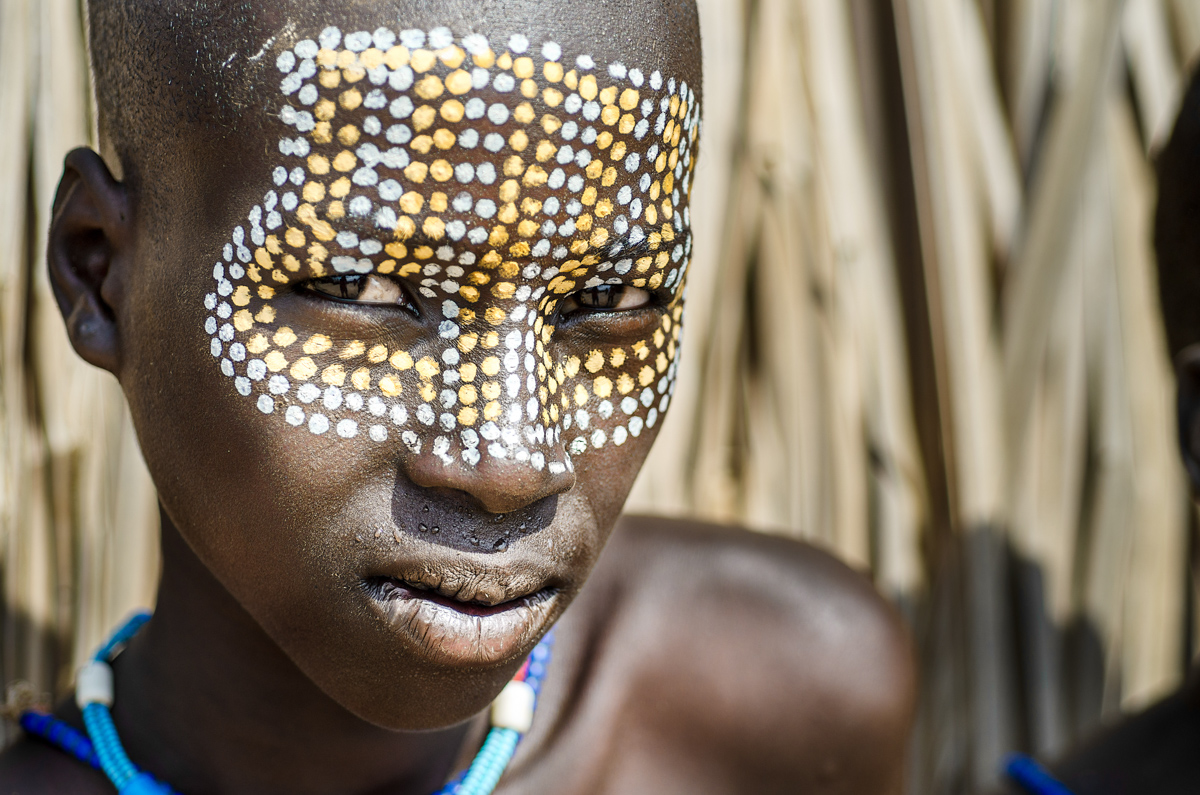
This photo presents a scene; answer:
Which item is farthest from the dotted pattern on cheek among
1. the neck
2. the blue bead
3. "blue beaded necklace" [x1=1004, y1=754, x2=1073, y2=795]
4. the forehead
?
"blue beaded necklace" [x1=1004, y1=754, x2=1073, y2=795]

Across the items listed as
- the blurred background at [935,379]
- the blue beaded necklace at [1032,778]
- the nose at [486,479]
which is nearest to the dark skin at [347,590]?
the nose at [486,479]

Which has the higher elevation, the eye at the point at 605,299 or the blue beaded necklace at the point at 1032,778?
the eye at the point at 605,299

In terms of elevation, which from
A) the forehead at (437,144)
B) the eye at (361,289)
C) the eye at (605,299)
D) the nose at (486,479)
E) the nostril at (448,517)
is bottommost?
the nostril at (448,517)

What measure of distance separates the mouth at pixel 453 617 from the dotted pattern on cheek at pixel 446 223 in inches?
4.5

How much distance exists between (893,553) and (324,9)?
1.37 metres

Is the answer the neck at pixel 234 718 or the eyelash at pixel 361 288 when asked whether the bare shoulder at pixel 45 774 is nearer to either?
the neck at pixel 234 718

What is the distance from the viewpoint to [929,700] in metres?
2.01

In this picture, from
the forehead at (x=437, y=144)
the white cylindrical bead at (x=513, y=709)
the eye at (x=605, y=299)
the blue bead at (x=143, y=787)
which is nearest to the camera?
the forehead at (x=437, y=144)

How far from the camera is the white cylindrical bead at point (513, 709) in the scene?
1.30 meters

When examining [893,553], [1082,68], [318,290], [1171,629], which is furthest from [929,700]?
[318,290]

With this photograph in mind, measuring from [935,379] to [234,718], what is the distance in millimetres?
1233

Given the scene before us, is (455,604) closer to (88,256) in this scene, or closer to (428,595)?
(428,595)

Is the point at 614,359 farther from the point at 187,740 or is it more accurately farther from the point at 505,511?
the point at 187,740

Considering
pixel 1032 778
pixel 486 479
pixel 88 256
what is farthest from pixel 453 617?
pixel 1032 778
